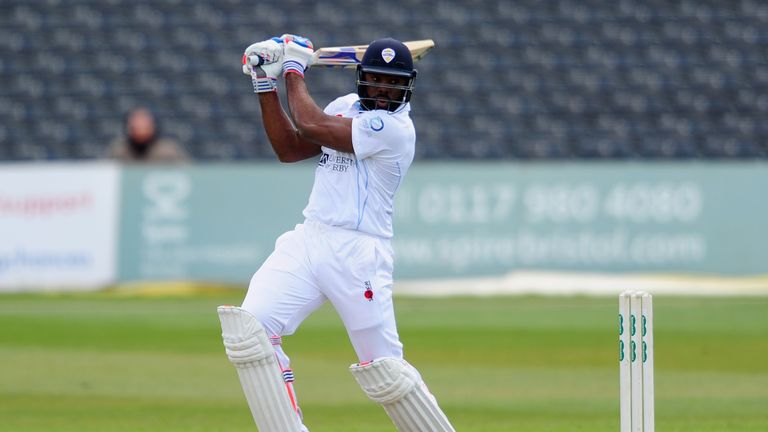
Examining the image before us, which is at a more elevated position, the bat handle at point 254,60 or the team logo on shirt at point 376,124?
the bat handle at point 254,60

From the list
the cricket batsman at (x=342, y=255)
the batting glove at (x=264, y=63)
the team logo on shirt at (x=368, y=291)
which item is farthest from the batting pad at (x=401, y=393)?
the batting glove at (x=264, y=63)

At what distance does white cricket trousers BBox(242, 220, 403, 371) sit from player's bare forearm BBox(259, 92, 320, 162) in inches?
16.4

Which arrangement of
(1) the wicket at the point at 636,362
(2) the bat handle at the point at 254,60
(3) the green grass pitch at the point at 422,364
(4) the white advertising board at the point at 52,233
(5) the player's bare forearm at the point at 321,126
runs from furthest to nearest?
(4) the white advertising board at the point at 52,233 → (3) the green grass pitch at the point at 422,364 → (2) the bat handle at the point at 254,60 → (5) the player's bare forearm at the point at 321,126 → (1) the wicket at the point at 636,362

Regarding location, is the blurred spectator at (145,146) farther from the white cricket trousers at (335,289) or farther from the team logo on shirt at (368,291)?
the team logo on shirt at (368,291)

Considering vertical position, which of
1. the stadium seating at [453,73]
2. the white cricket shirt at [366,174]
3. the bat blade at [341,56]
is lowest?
the white cricket shirt at [366,174]

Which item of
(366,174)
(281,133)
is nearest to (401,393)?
(366,174)

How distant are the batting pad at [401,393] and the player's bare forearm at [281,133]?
928mm

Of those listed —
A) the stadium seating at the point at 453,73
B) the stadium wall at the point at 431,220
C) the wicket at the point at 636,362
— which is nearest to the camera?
the wicket at the point at 636,362

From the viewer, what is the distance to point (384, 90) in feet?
17.0

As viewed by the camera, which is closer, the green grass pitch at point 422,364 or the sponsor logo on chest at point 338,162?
the sponsor logo on chest at point 338,162

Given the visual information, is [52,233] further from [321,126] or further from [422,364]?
[321,126]

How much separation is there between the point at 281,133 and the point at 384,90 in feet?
1.49

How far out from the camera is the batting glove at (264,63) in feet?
16.9

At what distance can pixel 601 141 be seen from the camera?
17266mm
